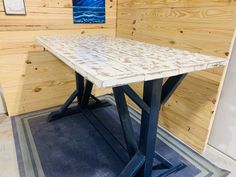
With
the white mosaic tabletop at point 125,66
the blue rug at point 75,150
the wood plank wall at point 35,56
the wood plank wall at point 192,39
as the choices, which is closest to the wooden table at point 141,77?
the white mosaic tabletop at point 125,66

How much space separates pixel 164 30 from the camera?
172cm

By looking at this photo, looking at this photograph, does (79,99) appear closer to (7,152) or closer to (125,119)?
(7,152)

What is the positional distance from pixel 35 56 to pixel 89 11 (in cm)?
75

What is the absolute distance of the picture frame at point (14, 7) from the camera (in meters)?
1.70

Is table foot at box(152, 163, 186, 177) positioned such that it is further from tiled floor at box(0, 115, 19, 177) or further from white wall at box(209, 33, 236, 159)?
tiled floor at box(0, 115, 19, 177)

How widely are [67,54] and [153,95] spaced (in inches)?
21.0

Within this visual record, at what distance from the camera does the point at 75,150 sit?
1.57m

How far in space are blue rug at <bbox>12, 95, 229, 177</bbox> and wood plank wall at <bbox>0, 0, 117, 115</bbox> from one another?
24cm

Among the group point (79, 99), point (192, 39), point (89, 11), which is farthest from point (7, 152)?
point (192, 39)

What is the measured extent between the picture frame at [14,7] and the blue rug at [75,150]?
101 cm

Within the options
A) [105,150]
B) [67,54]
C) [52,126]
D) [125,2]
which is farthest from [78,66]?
[125,2]

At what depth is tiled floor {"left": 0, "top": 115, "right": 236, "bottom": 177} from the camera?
53.2 inches

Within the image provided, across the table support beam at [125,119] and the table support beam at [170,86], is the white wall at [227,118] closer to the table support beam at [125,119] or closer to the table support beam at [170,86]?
the table support beam at [170,86]

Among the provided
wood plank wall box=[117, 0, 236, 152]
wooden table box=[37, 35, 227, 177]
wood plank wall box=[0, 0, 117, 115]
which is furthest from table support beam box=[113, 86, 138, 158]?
wood plank wall box=[0, 0, 117, 115]
